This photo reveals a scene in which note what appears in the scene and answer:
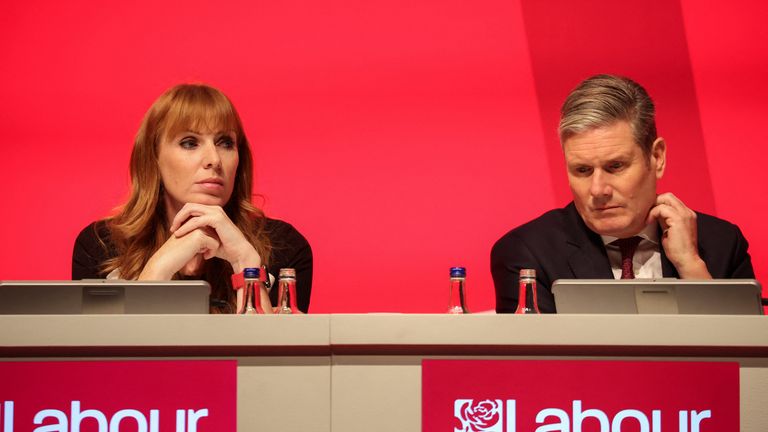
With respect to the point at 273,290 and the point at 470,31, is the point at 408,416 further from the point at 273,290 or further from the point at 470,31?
the point at 470,31

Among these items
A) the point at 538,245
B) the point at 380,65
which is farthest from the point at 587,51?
the point at 538,245

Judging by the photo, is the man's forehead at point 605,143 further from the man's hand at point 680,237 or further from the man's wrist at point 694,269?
the man's wrist at point 694,269

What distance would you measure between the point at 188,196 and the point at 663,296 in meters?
1.36

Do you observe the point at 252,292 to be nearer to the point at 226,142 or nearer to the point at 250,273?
the point at 250,273

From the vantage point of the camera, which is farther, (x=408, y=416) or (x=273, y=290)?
(x=273, y=290)

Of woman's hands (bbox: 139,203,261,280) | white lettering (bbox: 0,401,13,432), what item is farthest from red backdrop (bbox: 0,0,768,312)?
white lettering (bbox: 0,401,13,432)

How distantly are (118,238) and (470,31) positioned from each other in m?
→ 1.26

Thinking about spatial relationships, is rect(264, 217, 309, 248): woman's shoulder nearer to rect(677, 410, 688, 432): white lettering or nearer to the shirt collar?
the shirt collar

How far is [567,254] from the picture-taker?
2328 mm

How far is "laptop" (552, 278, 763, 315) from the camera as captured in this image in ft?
4.88

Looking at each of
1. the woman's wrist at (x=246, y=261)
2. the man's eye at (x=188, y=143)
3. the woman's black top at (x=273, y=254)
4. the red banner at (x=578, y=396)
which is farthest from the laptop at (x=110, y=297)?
the man's eye at (x=188, y=143)

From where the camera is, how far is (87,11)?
9.90 ft

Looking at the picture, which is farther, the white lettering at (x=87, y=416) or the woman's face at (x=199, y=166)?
the woman's face at (x=199, y=166)

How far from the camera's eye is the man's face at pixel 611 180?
90.9 inches
